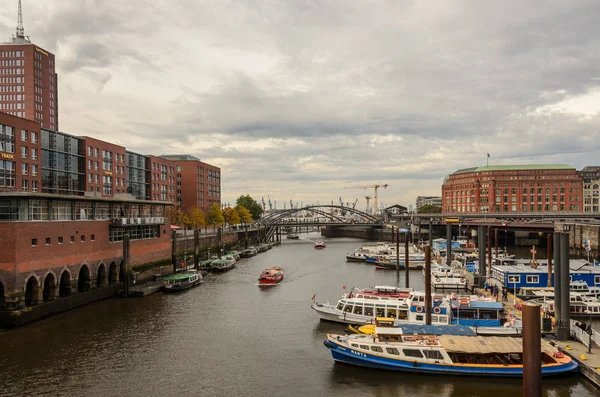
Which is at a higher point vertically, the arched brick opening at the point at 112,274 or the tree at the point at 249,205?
the tree at the point at 249,205

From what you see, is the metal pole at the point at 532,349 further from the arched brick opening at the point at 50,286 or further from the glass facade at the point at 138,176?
the glass facade at the point at 138,176

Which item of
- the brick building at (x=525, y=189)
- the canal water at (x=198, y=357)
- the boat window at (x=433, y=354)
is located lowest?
the canal water at (x=198, y=357)

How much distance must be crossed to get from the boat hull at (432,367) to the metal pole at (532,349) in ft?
35.0

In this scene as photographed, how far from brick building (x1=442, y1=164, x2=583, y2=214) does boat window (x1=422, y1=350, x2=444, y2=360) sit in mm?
135616

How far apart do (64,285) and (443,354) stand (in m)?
38.5

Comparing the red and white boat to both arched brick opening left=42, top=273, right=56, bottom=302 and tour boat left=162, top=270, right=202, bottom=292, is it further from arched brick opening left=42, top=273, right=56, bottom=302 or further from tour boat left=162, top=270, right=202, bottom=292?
arched brick opening left=42, top=273, right=56, bottom=302

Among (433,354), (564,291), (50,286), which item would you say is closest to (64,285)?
(50,286)

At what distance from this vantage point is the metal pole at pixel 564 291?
30781 mm

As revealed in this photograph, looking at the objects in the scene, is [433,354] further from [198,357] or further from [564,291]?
[198,357]

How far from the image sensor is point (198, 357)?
3253cm

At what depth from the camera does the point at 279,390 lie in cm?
2686

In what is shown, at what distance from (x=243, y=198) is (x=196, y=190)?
145 ft

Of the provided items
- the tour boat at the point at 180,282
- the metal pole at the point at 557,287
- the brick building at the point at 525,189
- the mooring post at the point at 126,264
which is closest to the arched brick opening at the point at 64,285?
the mooring post at the point at 126,264

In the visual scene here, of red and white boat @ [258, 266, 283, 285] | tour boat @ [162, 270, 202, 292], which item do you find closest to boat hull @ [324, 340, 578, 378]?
tour boat @ [162, 270, 202, 292]
